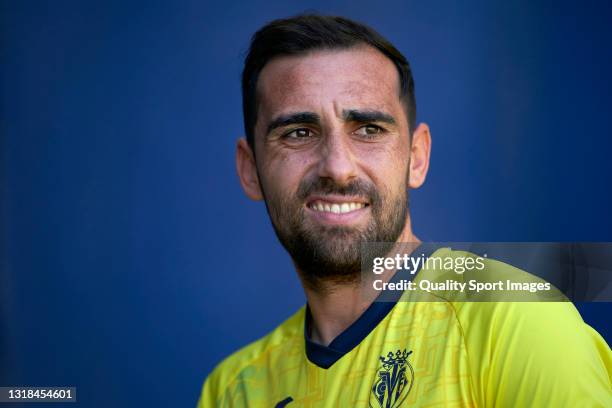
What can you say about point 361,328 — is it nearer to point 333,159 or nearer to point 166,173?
point 333,159

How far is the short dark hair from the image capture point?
1852mm

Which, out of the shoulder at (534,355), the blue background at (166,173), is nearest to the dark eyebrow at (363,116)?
the shoulder at (534,355)

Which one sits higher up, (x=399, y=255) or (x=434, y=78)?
(x=434, y=78)

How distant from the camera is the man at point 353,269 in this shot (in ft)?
4.64

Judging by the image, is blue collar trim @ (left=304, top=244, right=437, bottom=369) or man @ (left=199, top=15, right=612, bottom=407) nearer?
man @ (left=199, top=15, right=612, bottom=407)

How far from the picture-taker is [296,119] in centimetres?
177

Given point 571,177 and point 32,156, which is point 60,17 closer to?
point 32,156

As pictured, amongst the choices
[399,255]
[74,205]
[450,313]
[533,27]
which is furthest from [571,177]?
[74,205]

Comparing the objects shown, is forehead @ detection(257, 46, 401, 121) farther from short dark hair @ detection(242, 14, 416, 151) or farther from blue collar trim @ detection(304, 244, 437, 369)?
blue collar trim @ detection(304, 244, 437, 369)

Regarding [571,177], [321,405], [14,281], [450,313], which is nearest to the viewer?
[450,313]

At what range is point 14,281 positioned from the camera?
2.90 metres

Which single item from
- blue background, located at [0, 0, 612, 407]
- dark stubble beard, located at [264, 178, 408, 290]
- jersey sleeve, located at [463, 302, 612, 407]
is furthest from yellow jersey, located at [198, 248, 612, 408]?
blue background, located at [0, 0, 612, 407]

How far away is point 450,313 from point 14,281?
1.85 m

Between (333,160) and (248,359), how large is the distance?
1.98ft
